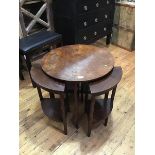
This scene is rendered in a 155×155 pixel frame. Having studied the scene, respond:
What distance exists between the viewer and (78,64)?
160 cm

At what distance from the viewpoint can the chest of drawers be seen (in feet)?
8.03

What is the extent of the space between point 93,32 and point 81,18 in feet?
1.18

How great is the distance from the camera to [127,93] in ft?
7.16

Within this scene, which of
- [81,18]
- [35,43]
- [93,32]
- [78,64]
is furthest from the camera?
[93,32]

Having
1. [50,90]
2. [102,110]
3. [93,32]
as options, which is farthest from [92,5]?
[50,90]

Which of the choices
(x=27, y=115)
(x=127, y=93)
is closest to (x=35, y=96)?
(x=27, y=115)

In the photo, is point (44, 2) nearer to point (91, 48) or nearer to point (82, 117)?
→ point (91, 48)

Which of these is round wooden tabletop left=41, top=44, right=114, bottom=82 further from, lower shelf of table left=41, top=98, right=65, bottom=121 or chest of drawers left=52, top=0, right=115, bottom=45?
chest of drawers left=52, top=0, right=115, bottom=45

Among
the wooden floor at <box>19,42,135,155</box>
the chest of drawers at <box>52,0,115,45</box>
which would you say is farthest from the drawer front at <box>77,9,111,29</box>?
the wooden floor at <box>19,42,135,155</box>

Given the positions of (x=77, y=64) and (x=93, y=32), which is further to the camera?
(x=93, y=32)

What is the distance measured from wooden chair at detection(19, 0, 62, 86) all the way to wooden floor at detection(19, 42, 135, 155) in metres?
0.49

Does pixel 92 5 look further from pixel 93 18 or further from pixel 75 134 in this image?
pixel 75 134
